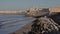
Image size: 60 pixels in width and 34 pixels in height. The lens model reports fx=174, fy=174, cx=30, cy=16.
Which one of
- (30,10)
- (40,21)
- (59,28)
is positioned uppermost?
(40,21)

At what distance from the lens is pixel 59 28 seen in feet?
42.9

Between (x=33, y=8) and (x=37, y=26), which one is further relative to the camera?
(x=33, y=8)

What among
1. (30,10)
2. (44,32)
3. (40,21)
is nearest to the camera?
(44,32)

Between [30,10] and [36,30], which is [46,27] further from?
[30,10]

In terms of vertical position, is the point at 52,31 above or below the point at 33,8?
above

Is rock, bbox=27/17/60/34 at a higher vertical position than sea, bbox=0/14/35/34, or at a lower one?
higher

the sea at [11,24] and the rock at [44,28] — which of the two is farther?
the sea at [11,24]

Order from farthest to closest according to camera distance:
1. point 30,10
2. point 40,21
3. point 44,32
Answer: point 30,10 < point 40,21 < point 44,32

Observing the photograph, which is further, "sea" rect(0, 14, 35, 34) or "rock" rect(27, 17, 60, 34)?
"sea" rect(0, 14, 35, 34)

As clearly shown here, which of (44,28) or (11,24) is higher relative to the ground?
(44,28)

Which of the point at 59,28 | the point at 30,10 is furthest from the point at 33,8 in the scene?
the point at 59,28

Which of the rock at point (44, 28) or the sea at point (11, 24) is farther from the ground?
the rock at point (44, 28)

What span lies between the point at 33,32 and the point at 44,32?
41.6 inches

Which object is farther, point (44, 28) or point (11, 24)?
point (11, 24)
